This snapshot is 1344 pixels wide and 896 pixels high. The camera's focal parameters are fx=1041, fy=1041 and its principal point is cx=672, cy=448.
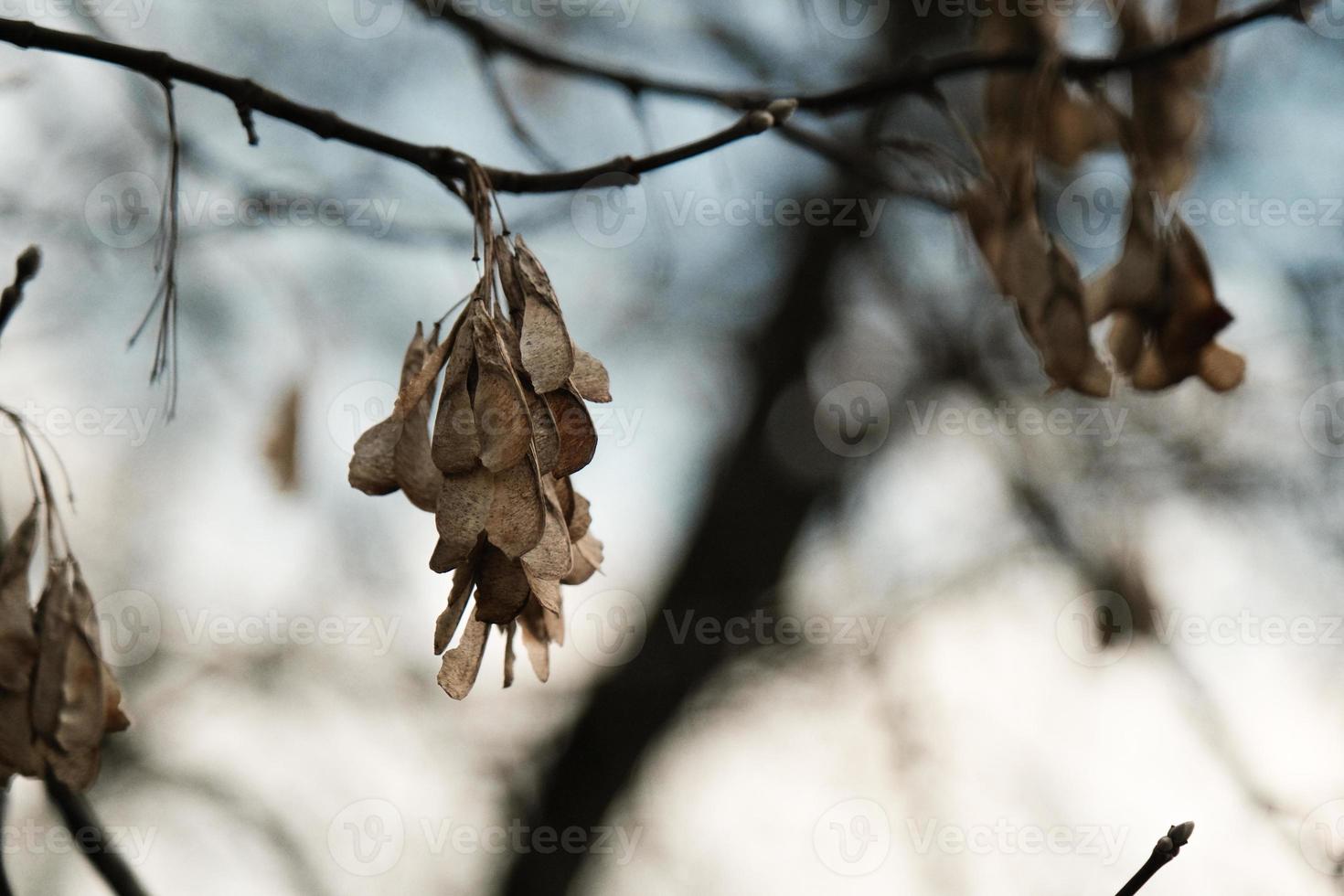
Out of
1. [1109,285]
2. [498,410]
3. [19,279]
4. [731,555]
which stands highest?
[19,279]

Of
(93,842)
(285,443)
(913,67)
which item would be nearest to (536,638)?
(93,842)

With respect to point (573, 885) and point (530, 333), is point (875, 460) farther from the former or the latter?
point (530, 333)

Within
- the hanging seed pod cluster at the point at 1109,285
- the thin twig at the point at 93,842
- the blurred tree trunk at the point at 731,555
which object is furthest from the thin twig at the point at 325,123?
the blurred tree trunk at the point at 731,555

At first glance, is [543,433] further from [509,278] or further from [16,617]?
[16,617]

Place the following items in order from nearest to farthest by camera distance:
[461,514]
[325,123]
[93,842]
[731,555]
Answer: [461,514] → [325,123] → [93,842] → [731,555]

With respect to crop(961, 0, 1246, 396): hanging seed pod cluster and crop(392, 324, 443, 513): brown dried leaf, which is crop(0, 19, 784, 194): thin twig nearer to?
crop(392, 324, 443, 513): brown dried leaf

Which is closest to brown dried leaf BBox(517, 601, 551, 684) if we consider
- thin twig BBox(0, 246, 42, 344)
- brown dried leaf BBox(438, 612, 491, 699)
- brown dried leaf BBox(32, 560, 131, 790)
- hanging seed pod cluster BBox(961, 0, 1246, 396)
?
brown dried leaf BBox(438, 612, 491, 699)

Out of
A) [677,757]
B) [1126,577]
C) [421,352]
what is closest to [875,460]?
[1126,577]
